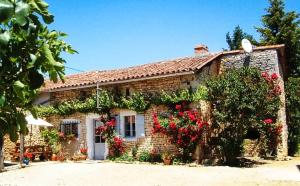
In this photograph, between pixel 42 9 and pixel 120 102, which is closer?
pixel 42 9

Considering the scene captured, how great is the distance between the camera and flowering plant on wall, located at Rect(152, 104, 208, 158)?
47.6 feet

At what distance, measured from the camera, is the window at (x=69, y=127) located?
59.9ft

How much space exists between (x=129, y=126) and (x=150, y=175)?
521cm

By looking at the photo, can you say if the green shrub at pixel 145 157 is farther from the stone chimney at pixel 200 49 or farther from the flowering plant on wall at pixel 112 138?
the stone chimney at pixel 200 49

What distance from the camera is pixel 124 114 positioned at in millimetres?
16750

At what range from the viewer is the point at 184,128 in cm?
1455

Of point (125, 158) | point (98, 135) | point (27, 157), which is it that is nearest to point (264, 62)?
point (125, 158)

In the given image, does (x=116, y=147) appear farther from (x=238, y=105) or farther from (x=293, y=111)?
(x=293, y=111)

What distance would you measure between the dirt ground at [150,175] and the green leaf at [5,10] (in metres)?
9.49

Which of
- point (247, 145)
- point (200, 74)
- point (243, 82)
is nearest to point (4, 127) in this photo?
point (243, 82)

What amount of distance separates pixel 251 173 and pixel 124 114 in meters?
6.75

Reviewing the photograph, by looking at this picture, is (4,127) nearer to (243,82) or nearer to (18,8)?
(18,8)

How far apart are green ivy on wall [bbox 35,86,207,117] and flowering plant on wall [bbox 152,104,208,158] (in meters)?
0.53

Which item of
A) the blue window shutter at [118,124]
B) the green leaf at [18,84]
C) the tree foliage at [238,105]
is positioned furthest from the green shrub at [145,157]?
the green leaf at [18,84]
